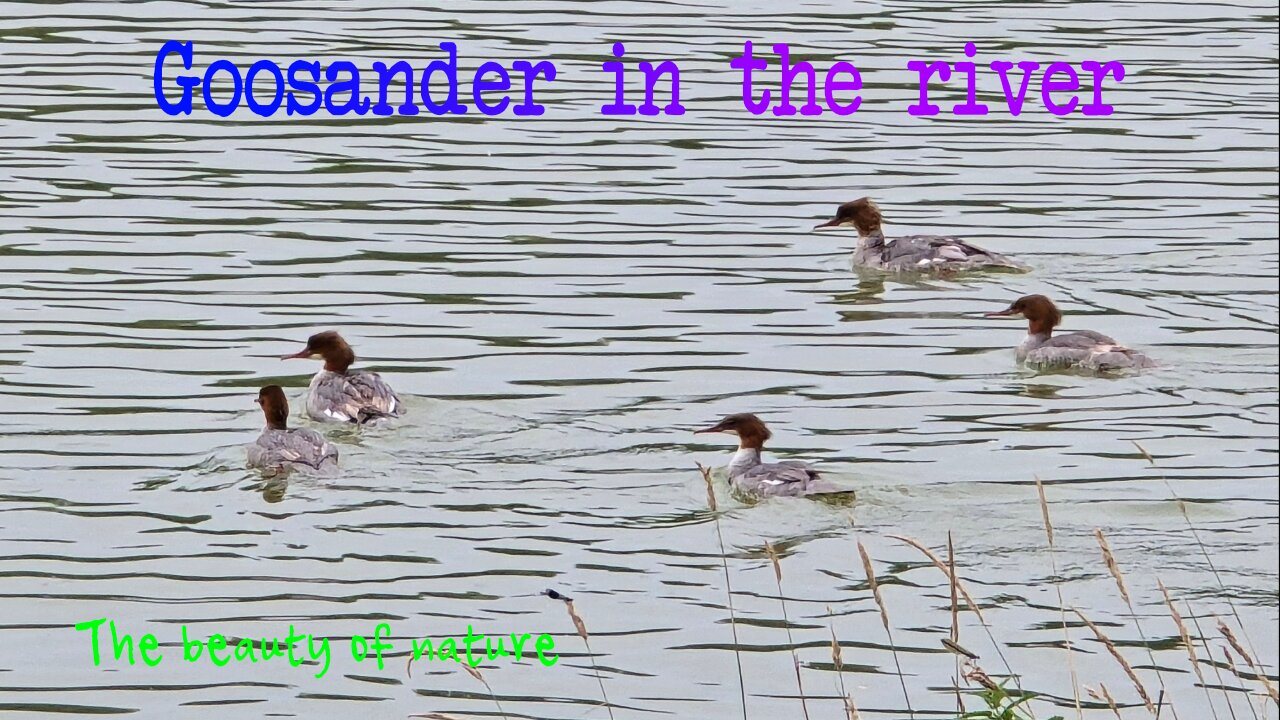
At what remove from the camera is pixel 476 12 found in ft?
71.1

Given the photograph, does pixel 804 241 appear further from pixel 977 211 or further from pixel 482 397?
pixel 482 397

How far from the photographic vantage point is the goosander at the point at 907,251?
577 inches

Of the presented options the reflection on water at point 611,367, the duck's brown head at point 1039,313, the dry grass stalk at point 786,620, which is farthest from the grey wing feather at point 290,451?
the duck's brown head at point 1039,313

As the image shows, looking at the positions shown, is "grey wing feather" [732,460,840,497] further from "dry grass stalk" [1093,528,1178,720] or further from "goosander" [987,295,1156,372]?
"goosander" [987,295,1156,372]

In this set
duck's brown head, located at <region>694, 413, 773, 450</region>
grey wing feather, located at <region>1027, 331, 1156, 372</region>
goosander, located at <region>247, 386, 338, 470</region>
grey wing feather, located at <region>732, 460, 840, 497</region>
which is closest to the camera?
grey wing feather, located at <region>732, 460, 840, 497</region>

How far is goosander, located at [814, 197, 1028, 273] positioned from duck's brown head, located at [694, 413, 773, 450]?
4292mm

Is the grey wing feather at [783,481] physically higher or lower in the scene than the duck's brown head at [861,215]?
lower

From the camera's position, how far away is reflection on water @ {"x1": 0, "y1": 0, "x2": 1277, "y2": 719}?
845 cm

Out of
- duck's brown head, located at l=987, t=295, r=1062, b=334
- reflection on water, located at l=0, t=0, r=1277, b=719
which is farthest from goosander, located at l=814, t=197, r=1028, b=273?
duck's brown head, located at l=987, t=295, r=1062, b=334

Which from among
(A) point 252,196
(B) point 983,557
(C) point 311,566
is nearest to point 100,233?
(A) point 252,196

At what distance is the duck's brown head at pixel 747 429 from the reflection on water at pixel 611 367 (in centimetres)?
28

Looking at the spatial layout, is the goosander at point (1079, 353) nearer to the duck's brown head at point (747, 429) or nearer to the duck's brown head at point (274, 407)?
the duck's brown head at point (747, 429)

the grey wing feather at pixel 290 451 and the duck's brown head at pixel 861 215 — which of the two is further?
the duck's brown head at pixel 861 215

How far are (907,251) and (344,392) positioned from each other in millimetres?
A: 4875
